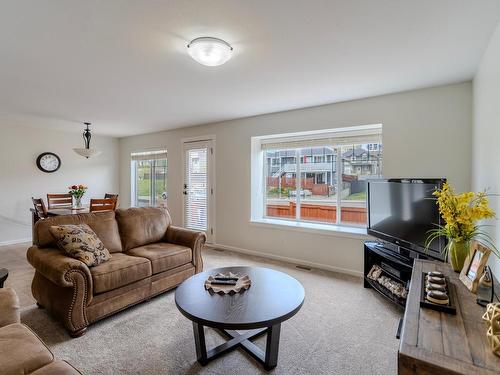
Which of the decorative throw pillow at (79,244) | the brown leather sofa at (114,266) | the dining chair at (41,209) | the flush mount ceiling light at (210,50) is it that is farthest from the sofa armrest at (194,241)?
the dining chair at (41,209)

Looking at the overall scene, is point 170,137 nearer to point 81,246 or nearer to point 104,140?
point 104,140

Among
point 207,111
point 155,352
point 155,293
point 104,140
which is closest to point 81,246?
point 155,293

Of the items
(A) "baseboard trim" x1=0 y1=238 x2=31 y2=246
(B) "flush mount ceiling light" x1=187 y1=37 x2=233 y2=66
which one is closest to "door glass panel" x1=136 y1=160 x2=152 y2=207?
(A) "baseboard trim" x1=0 y1=238 x2=31 y2=246

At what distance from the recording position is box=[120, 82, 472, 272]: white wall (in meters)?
2.86

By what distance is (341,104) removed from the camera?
11.7 ft

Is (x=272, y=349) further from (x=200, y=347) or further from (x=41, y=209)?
(x=41, y=209)

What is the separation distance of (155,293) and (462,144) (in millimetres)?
3531

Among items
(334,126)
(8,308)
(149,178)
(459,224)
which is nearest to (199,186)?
(149,178)

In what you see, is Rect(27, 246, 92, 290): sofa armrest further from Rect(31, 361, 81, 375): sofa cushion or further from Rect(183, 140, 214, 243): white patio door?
Rect(183, 140, 214, 243): white patio door

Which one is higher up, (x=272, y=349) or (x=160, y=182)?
(x=160, y=182)

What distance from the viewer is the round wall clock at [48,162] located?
5438 mm

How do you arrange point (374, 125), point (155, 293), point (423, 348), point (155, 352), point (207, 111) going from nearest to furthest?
→ point (423, 348)
point (155, 352)
point (155, 293)
point (374, 125)
point (207, 111)

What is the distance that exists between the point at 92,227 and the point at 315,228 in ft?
9.13

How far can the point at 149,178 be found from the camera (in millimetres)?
6301
